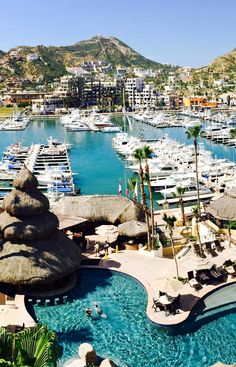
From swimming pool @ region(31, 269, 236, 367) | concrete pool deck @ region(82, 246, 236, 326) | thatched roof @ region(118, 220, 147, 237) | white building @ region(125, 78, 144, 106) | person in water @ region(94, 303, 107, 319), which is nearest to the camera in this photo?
swimming pool @ region(31, 269, 236, 367)

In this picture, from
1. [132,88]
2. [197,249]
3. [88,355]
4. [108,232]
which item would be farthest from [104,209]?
[132,88]

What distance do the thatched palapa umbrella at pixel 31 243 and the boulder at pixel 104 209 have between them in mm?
6378

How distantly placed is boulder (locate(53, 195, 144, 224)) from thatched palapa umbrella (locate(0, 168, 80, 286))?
20.9 ft

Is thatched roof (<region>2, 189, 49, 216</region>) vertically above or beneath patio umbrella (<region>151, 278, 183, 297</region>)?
above

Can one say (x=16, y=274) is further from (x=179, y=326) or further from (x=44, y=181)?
(x=44, y=181)

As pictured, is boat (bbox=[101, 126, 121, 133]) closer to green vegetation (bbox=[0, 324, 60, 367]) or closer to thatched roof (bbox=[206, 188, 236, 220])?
thatched roof (bbox=[206, 188, 236, 220])

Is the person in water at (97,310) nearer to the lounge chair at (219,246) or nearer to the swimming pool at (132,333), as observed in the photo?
the swimming pool at (132,333)

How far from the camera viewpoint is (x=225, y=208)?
30.1 m

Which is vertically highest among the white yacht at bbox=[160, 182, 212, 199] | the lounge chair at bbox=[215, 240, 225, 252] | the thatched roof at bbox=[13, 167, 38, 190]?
the thatched roof at bbox=[13, 167, 38, 190]

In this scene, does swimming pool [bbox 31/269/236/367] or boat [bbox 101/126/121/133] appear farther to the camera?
boat [bbox 101/126/121/133]

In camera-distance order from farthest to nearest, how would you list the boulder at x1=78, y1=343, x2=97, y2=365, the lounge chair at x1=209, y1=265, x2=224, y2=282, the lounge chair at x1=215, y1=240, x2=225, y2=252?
1. the lounge chair at x1=215, y1=240, x2=225, y2=252
2. the lounge chair at x1=209, y1=265, x2=224, y2=282
3. the boulder at x1=78, y1=343, x2=97, y2=365

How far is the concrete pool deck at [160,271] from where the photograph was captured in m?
18.8

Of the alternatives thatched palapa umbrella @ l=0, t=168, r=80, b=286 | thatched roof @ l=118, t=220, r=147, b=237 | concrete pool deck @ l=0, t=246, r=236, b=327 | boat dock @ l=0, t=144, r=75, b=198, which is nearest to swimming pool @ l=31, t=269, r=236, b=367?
concrete pool deck @ l=0, t=246, r=236, b=327

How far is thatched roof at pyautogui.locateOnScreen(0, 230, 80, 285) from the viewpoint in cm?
2056
